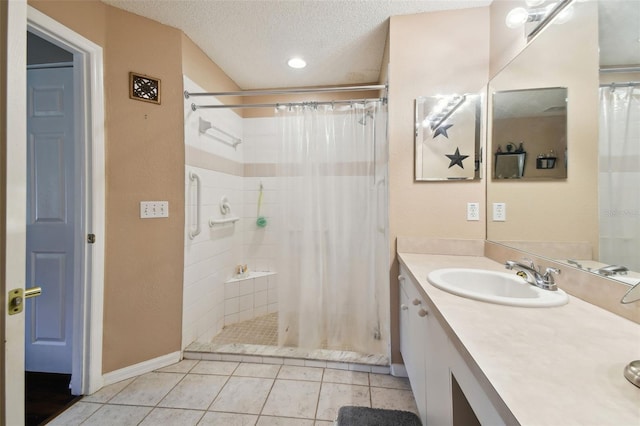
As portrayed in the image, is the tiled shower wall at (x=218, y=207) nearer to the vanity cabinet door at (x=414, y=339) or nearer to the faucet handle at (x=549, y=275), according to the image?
the vanity cabinet door at (x=414, y=339)

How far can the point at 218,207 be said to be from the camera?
2.39 m

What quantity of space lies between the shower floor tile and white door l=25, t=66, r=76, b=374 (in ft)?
3.43

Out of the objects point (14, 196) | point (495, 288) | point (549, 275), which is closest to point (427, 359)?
point (495, 288)

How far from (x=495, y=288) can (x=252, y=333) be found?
2.01m

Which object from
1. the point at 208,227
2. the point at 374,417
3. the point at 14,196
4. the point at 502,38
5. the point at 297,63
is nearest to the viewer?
the point at 14,196

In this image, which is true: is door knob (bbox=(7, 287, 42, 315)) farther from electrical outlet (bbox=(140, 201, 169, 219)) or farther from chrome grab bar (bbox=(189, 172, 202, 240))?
chrome grab bar (bbox=(189, 172, 202, 240))

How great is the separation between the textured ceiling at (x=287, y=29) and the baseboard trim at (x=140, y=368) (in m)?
2.43

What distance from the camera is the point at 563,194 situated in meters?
1.10

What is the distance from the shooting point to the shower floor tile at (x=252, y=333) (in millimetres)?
2215

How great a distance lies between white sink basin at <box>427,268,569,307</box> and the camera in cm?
89

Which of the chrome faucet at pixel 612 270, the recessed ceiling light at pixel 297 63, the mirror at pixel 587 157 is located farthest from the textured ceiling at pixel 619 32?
the recessed ceiling light at pixel 297 63

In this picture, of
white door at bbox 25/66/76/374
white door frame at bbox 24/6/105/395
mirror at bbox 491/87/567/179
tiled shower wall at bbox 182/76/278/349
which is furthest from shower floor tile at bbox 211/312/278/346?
mirror at bbox 491/87/567/179

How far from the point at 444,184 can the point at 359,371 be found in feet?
4.76

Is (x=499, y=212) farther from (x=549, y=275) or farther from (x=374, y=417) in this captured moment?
(x=374, y=417)
